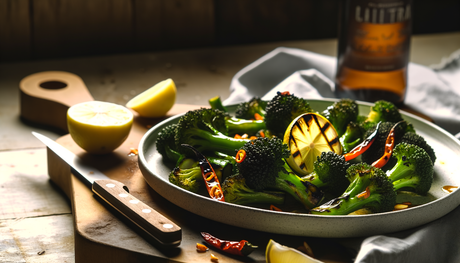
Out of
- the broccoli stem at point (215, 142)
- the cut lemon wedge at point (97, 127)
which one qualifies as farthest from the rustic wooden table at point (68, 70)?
the broccoli stem at point (215, 142)

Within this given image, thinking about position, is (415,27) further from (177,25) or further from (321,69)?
(177,25)

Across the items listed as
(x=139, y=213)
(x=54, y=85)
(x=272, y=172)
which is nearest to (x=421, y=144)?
(x=272, y=172)

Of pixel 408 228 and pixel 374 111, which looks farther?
pixel 374 111

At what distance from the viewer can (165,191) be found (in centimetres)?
113

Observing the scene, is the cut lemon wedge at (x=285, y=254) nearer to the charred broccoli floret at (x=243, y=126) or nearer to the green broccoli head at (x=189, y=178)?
the green broccoli head at (x=189, y=178)

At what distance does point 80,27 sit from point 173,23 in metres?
0.49

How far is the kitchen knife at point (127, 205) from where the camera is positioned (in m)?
0.98

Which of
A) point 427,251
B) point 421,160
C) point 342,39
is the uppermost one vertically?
point 342,39

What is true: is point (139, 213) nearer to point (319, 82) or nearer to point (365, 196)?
point (365, 196)

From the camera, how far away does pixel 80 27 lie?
260 centimetres

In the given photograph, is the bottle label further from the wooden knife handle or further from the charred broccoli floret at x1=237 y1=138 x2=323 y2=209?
the wooden knife handle

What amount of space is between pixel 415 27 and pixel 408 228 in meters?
2.43

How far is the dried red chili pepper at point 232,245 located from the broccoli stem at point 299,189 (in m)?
0.19

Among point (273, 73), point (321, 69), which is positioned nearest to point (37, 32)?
point (273, 73)
